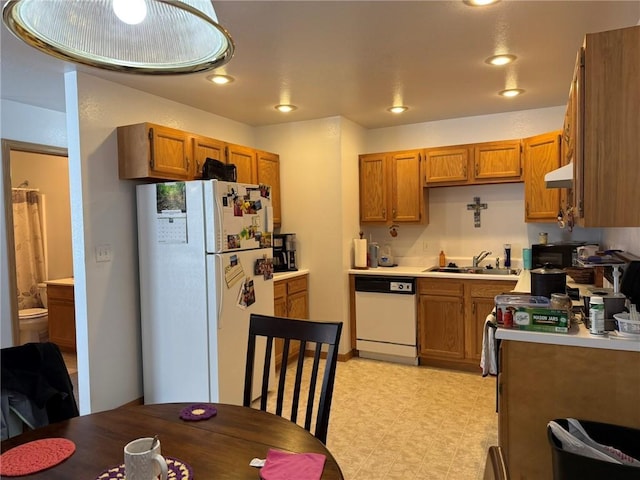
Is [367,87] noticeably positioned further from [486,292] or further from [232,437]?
[232,437]

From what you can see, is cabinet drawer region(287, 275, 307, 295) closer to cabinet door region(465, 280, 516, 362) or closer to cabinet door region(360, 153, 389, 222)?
cabinet door region(360, 153, 389, 222)

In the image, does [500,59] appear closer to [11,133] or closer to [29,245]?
[11,133]

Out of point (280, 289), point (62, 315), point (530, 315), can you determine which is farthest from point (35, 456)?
point (62, 315)

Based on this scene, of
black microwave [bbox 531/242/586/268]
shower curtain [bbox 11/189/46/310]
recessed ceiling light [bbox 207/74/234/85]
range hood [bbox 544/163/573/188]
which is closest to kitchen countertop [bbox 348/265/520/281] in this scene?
black microwave [bbox 531/242/586/268]

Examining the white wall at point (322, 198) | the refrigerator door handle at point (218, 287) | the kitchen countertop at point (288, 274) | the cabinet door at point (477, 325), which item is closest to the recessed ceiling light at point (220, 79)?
the refrigerator door handle at point (218, 287)

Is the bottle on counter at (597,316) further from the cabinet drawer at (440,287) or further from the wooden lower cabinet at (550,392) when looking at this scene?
Result: the cabinet drawer at (440,287)

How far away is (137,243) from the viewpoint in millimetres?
3273

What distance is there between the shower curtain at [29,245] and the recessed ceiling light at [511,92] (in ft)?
16.4

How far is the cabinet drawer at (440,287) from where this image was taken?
392 cm

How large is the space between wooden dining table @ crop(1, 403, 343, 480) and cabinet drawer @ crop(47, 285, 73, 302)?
3.47m

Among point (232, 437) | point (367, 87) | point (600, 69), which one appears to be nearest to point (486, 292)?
point (367, 87)

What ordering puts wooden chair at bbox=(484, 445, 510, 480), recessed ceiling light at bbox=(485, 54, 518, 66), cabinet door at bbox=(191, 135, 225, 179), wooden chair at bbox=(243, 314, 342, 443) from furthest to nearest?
cabinet door at bbox=(191, 135, 225, 179)
recessed ceiling light at bbox=(485, 54, 518, 66)
wooden chair at bbox=(243, 314, 342, 443)
wooden chair at bbox=(484, 445, 510, 480)

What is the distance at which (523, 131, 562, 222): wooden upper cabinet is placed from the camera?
371cm

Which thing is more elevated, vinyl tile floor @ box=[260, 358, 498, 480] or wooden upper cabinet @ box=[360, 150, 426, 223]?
wooden upper cabinet @ box=[360, 150, 426, 223]
